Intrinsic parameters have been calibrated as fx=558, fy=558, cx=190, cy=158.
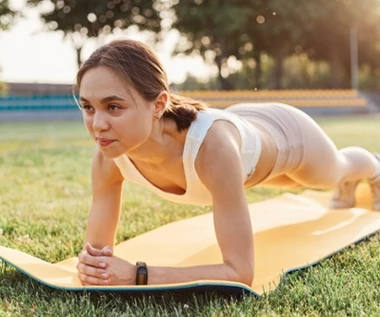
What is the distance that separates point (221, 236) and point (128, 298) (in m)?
0.43

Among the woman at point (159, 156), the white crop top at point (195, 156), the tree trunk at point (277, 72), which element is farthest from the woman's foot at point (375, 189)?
the tree trunk at point (277, 72)

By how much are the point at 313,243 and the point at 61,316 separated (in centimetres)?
151

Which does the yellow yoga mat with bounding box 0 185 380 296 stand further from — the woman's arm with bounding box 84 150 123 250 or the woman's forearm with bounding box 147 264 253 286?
the woman's arm with bounding box 84 150 123 250

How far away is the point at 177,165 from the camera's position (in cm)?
248

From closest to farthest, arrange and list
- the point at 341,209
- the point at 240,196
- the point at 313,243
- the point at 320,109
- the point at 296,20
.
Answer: the point at 240,196 → the point at 313,243 → the point at 341,209 → the point at 320,109 → the point at 296,20

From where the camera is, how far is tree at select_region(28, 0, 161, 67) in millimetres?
31797

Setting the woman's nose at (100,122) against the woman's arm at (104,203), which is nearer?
the woman's nose at (100,122)

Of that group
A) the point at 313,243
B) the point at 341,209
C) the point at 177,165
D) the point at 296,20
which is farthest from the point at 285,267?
the point at 296,20

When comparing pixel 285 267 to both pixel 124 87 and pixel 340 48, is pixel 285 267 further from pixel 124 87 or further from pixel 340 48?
pixel 340 48

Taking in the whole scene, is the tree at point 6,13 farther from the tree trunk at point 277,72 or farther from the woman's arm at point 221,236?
the woman's arm at point 221,236

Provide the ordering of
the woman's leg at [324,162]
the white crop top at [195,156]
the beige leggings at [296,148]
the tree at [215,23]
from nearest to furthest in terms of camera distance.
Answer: the white crop top at [195,156], the beige leggings at [296,148], the woman's leg at [324,162], the tree at [215,23]

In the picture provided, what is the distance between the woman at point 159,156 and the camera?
6.83 feet

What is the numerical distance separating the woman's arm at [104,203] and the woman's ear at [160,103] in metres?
0.49

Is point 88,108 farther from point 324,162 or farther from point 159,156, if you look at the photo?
point 324,162
